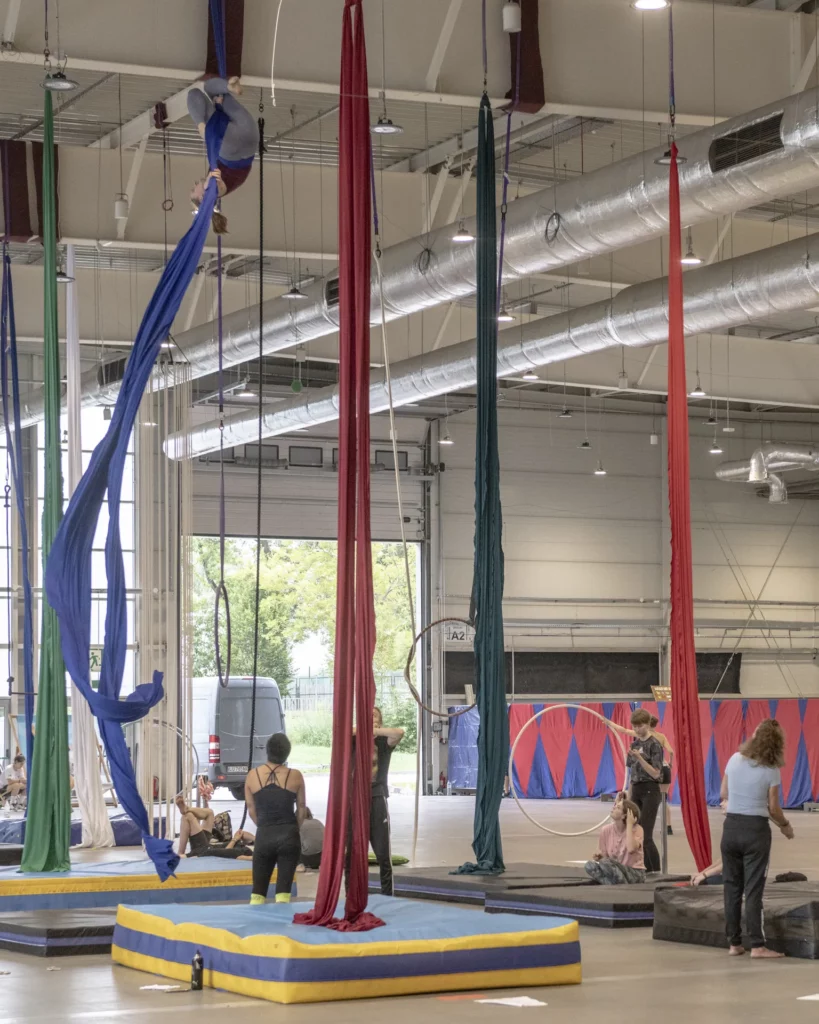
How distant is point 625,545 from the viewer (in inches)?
1081

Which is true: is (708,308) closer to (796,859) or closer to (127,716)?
(796,859)

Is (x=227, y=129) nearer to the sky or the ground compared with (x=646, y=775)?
nearer to the sky

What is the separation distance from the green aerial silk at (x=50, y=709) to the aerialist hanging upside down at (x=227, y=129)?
3.68 metres

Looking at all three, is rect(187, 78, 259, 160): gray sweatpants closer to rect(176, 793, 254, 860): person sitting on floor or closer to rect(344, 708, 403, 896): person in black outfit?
rect(344, 708, 403, 896): person in black outfit

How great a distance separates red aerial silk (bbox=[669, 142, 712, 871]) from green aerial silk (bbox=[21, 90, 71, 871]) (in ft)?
14.9

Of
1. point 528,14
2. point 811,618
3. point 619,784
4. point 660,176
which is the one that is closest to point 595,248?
point 660,176

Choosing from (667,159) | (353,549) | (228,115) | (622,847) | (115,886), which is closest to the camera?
(353,549)

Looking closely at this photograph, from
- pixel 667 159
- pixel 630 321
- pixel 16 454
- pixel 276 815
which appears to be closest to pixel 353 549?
pixel 276 815

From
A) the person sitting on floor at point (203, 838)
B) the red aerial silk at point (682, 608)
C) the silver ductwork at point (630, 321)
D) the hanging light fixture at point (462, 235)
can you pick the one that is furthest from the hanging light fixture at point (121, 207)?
the red aerial silk at point (682, 608)

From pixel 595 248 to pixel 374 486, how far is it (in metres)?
13.8

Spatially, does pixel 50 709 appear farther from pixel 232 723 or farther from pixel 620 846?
pixel 232 723

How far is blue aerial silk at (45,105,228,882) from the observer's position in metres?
8.00

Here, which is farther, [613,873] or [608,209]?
[608,209]

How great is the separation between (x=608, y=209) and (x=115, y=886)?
20.5 feet
